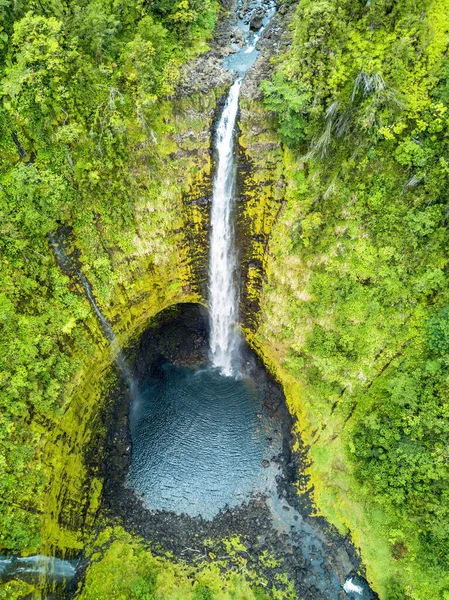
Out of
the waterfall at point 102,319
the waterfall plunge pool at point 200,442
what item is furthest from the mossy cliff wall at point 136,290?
the waterfall plunge pool at point 200,442

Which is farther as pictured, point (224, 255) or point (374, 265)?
point (224, 255)

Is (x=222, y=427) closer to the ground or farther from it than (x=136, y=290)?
closer to the ground

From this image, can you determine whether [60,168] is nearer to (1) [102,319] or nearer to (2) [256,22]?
(1) [102,319]

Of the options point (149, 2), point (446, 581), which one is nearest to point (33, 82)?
point (149, 2)

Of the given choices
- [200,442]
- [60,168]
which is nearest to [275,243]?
[60,168]

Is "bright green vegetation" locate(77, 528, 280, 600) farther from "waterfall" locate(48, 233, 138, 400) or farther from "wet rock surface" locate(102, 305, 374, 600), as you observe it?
"waterfall" locate(48, 233, 138, 400)

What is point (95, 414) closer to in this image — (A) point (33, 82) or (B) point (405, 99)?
(A) point (33, 82)
